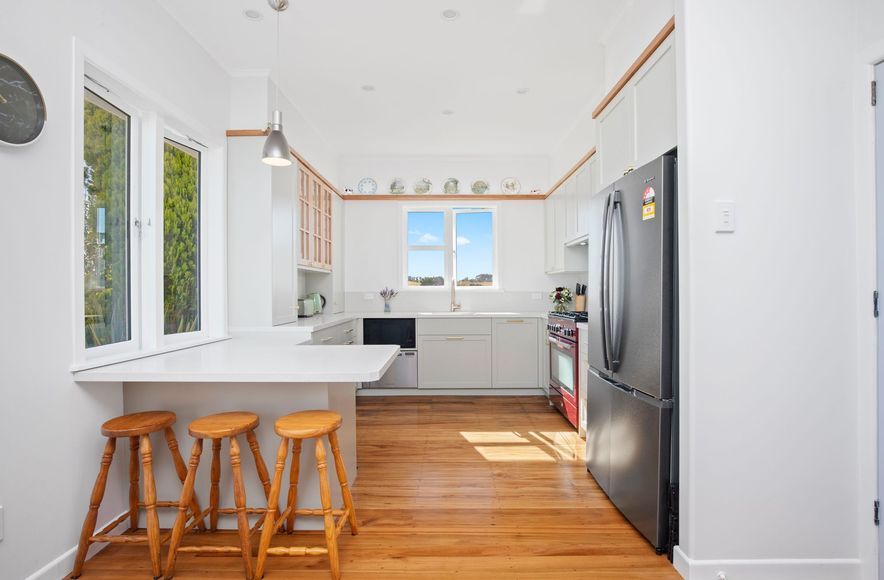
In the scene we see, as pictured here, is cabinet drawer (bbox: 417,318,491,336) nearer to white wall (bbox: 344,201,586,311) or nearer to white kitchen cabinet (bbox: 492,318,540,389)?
white kitchen cabinet (bbox: 492,318,540,389)

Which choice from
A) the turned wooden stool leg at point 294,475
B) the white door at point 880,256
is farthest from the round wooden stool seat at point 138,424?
the white door at point 880,256

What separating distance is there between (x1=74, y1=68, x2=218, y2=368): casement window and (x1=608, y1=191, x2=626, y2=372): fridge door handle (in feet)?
8.09

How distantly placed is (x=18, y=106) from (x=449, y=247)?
4377 millimetres

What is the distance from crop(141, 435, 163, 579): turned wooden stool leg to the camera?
1.85m

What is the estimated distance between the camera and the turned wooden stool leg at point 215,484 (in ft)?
6.84

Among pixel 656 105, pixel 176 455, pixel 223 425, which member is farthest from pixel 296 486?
pixel 656 105

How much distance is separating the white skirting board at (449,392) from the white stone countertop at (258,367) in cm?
268

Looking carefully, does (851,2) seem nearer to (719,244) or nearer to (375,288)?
(719,244)

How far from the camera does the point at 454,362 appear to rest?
5.04 meters

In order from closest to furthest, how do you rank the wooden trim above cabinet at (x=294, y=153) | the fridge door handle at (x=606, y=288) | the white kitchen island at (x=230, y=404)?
1. the white kitchen island at (x=230, y=404)
2. the fridge door handle at (x=606, y=288)
3. the wooden trim above cabinet at (x=294, y=153)

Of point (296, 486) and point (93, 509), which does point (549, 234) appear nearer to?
point (296, 486)

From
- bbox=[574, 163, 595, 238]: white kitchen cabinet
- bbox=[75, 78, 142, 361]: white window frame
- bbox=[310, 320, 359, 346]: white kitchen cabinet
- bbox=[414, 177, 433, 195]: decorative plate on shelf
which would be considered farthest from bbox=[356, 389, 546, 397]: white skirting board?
bbox=[75, 78, 142, 361]: white window frame

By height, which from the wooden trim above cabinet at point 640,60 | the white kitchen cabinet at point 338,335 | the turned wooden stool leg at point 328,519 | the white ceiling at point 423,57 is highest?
the white ceiling at point 423,57

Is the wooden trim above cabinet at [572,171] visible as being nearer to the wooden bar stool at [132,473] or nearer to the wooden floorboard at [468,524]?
the wooden floorboard at [468,524]
